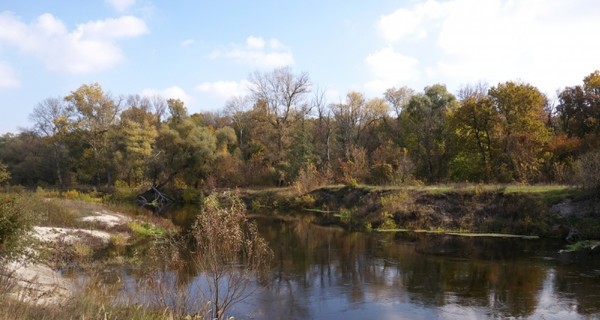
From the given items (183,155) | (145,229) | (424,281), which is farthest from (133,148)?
(424,281)

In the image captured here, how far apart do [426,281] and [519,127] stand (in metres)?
24.5

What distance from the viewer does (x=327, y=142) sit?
5206 centimetres

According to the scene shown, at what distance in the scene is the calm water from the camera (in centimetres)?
1275

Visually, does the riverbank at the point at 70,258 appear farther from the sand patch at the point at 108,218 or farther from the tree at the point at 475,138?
the tree at the point at 475,138

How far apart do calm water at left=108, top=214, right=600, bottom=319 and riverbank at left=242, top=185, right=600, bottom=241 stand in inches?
77.6

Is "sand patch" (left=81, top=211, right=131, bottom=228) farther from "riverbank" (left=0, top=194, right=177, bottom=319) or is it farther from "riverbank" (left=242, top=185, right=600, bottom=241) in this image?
"riverbank" (left=242, top=185, right=600, bottom=241)

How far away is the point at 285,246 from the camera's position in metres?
23.1

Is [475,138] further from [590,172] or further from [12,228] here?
[12,228]

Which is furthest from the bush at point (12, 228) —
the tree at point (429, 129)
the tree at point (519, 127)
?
the tree at point (429, 129)

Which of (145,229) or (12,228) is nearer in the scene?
(12,228)

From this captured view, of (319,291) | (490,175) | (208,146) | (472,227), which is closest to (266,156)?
(208,146)

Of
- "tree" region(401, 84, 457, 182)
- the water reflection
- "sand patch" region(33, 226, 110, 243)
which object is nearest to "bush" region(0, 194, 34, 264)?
the water reflection

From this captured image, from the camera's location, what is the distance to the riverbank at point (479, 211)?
23.6m

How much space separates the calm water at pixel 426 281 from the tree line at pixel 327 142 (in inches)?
519
